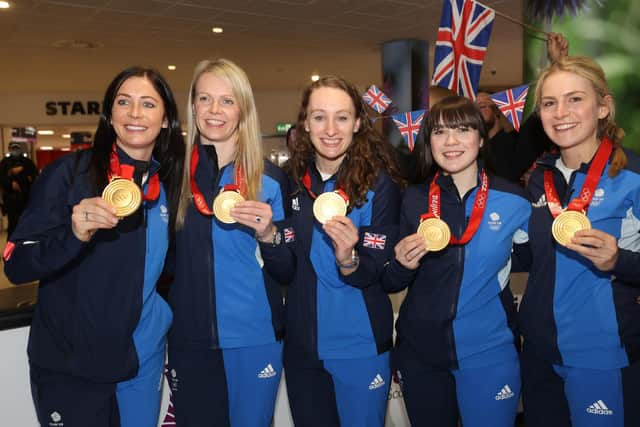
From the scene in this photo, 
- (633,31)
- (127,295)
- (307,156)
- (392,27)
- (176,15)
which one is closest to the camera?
(127,295)

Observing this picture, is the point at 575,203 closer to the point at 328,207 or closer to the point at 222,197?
the point at 328,207

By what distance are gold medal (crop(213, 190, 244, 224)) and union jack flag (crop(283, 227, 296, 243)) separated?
0.27 meters

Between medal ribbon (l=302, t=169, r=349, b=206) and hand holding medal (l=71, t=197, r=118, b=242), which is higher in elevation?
medal ribbon (l=302, t=169, r=349, b=206)

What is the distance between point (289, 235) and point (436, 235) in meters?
0.64

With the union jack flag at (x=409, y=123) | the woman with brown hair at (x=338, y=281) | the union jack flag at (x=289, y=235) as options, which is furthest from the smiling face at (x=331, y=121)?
the union jack flag at (x=409, y=123)

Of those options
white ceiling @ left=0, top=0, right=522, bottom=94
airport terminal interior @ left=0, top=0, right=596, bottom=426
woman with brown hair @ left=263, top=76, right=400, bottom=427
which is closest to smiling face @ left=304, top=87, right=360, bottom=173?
woman with brown hair @ left=263, top=76, right=400, bottom=427

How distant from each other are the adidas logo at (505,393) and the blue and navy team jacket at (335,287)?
507 mm

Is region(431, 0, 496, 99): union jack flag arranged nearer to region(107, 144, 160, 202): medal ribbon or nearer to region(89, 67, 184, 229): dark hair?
region(89, 67, 184, 229): dark hair

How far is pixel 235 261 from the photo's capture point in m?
2.38

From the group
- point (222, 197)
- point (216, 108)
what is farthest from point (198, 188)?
point (216, 108)

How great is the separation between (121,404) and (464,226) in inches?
62.7

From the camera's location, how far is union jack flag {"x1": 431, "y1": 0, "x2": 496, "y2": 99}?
13.1ft

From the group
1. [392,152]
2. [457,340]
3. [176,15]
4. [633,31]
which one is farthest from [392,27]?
[457,340]

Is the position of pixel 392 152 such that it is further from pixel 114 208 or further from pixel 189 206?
pixel 114 208
